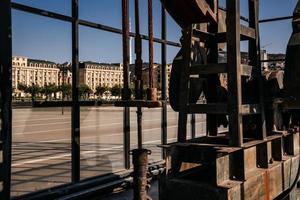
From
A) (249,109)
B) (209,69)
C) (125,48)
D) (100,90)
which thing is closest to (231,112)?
(249,109)

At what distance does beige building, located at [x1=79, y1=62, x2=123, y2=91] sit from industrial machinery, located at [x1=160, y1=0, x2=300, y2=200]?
6.31ft

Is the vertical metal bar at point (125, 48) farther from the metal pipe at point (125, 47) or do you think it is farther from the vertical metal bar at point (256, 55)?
the vertical metal bar at point (256, 55)

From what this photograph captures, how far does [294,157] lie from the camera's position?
520 cm

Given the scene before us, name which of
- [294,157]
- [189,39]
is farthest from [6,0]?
[294,157]

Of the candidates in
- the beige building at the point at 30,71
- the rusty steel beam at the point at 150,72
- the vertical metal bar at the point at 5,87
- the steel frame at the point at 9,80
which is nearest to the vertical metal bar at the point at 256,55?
the steel frame at the point at 9,80

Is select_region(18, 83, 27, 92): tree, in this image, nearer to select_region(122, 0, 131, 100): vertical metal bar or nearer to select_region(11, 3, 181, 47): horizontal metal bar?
select_region(11, 3, 181, 47): horizontal metal bar

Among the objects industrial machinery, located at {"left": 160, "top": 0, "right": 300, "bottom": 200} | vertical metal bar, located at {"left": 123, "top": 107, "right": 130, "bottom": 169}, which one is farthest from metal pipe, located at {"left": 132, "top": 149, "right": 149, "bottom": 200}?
vertical metal bar, located at {"left": 123, "top": 107, "right": 130, "bottom": 169}

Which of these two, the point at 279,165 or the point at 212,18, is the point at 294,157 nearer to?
the point at 279,165

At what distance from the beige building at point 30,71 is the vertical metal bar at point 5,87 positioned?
0.53 m

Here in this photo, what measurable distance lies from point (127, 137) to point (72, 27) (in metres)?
2.28

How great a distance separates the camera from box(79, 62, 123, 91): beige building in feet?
20.0

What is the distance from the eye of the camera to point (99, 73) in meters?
9.51

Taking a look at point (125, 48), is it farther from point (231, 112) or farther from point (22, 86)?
point (22, 86)

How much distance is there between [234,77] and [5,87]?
2340 mm
